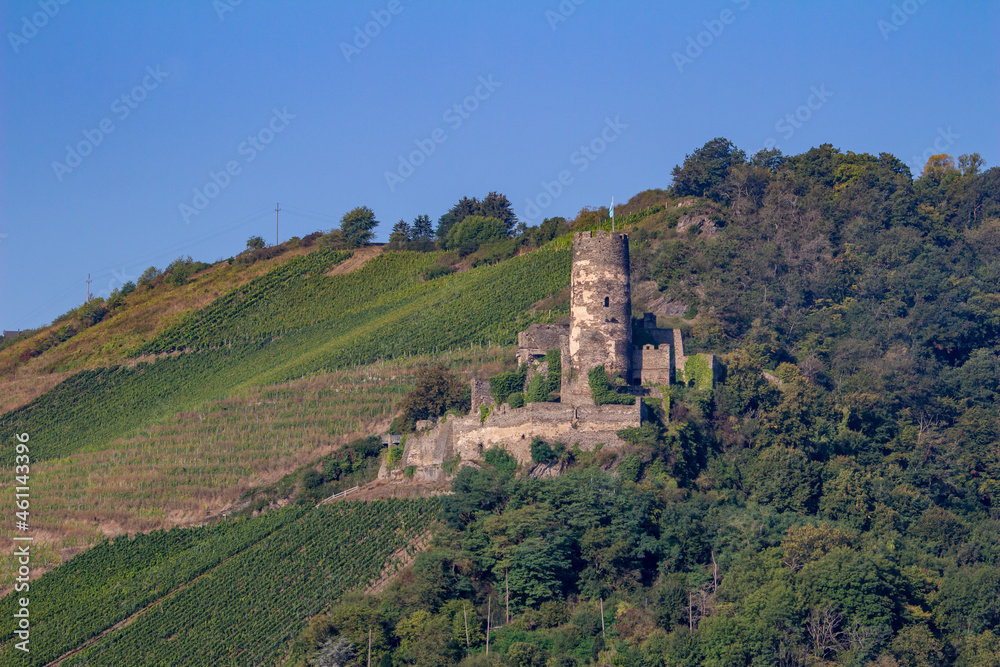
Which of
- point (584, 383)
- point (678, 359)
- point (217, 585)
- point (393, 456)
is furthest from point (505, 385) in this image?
point (217, 585)

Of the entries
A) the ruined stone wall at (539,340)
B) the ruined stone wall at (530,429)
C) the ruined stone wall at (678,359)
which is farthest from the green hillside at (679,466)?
the ruined stone wall at (539,340)

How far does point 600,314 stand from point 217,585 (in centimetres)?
1600

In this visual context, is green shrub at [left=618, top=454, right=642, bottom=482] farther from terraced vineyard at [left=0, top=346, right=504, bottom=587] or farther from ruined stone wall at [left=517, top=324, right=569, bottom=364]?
terraced vineyard at [left=0, top=346, right=504, bottom=587]

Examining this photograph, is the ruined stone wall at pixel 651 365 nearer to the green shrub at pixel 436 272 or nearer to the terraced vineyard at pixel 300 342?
the terraced vineyard at pixel 300 342

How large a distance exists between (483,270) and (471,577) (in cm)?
3754

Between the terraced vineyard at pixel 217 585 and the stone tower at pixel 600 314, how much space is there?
7.20 metres

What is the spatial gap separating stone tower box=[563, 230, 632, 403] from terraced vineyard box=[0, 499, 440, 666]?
7.20 metres

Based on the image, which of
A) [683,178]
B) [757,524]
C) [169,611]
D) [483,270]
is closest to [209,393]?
[483,270]

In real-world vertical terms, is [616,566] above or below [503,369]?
below

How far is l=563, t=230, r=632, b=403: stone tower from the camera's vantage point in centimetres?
4966

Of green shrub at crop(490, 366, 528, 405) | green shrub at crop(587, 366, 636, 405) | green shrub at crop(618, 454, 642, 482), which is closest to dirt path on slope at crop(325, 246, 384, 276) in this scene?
green shrub at crop(490, 366, 528, 405)

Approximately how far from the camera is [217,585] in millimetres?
47500

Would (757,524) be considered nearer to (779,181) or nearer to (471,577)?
(471,577)

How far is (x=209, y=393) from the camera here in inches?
2687
